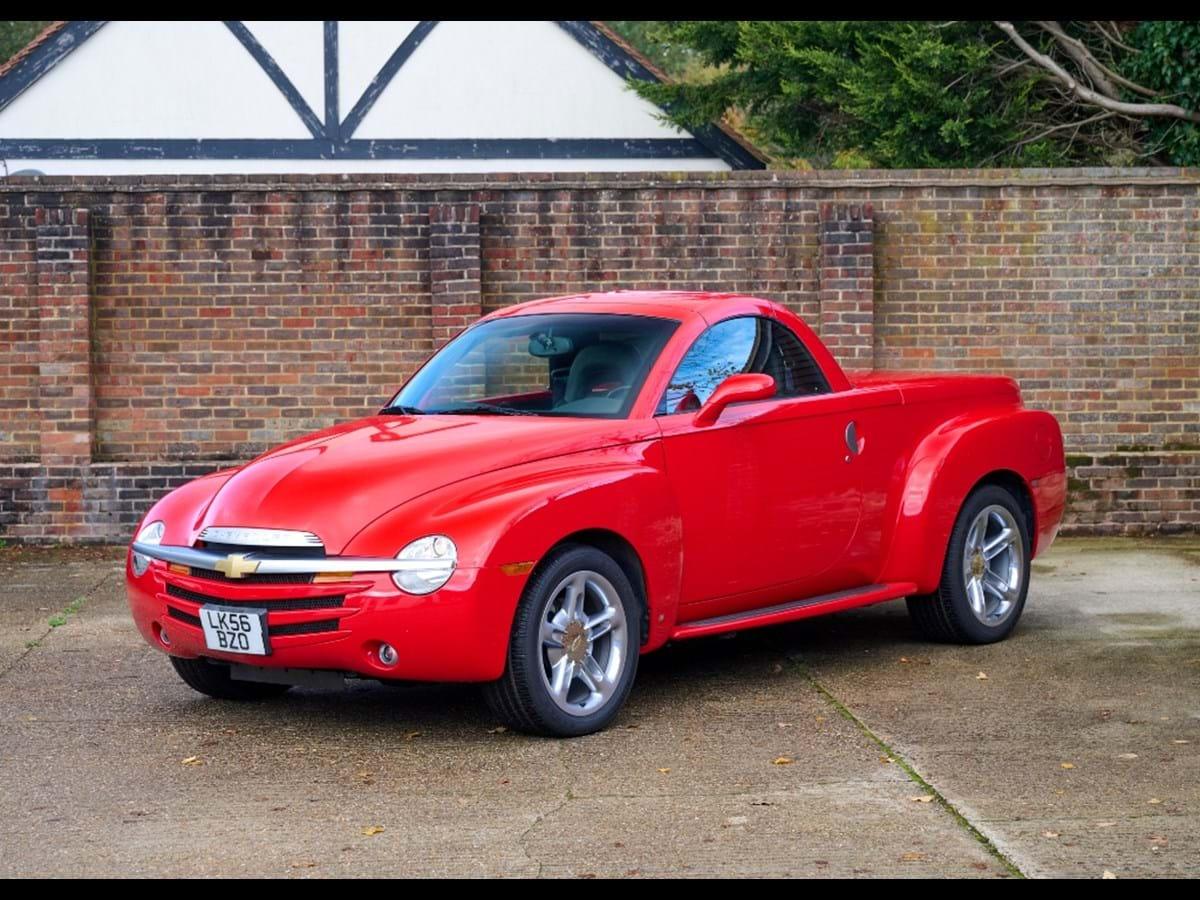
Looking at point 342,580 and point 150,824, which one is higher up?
point 342,580

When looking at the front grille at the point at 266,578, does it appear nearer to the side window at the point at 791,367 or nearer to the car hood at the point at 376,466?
the car hood at the point at 376,466

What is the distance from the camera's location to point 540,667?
6.38 metres

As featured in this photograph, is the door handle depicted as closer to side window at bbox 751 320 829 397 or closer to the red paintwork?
the red paintwork

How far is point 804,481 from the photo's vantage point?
24.8ft

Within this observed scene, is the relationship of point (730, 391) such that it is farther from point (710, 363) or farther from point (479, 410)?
point (479, 410)

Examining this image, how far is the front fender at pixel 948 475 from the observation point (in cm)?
801

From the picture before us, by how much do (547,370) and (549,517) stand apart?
1224 mm

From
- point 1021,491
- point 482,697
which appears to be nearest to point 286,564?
point 482,697

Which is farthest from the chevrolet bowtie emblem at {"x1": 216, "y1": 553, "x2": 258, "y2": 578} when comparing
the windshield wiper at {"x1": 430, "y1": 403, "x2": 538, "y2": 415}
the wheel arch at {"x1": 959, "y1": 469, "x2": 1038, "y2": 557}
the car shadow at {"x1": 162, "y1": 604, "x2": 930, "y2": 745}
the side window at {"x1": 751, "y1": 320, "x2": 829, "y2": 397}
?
the wheel arch at {"x1": 959, "y1": 469, "x2": 1038, "y2": 557}

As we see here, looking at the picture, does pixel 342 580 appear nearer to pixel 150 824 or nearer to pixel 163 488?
pixel 150 824
